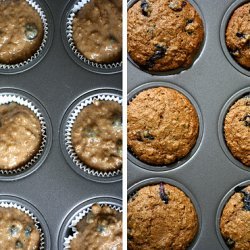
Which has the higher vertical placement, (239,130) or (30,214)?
(239,130)

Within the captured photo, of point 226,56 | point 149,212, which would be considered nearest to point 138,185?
point 149,212

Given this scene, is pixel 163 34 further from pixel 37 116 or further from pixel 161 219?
pixel 161 219

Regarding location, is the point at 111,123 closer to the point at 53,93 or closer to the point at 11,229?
the point at 53,93

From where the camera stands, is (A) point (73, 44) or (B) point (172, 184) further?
(A) point (73, 44)

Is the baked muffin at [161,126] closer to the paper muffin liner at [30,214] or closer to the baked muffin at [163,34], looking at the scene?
the baked muffin at [163,34]

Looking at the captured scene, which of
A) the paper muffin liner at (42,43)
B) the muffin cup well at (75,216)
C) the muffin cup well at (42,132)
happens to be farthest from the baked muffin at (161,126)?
the paper muffin liner at (42,43)

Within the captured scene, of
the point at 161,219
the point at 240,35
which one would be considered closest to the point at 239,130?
the point at 240,35
